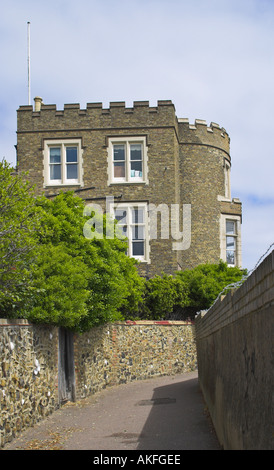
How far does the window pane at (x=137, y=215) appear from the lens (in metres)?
30.0

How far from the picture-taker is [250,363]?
5.71 m

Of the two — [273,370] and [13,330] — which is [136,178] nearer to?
[13,330]

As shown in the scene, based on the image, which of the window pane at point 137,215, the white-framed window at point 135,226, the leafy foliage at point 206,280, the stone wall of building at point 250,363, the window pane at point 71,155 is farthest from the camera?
the window pane at point 71,155

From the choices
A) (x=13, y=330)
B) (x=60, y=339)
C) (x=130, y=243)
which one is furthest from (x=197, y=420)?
(x=130, y=243)

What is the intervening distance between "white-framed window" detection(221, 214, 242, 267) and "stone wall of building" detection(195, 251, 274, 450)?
23844 millimetres

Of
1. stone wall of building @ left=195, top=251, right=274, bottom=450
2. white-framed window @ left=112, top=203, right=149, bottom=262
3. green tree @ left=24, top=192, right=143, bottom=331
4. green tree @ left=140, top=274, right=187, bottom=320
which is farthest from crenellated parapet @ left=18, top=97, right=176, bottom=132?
A: stone wall of building @ left=195, top=251, right=274, bottom=450

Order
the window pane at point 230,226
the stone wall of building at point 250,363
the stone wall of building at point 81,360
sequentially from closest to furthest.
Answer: the stone wall of building at point 250,363 → the stone wall of building at point 81,360 → the window pane at point 230,226

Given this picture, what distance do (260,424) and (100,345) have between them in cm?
1632

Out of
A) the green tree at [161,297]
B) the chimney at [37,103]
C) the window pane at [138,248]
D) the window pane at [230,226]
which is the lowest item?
the green tree at [161,297]

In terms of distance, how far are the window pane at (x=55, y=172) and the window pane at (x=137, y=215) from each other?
4103mm

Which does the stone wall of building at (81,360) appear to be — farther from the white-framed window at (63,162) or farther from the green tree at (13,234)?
the white-framed window at (63,162)

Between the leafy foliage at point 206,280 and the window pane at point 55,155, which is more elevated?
the window pane at point 55,155

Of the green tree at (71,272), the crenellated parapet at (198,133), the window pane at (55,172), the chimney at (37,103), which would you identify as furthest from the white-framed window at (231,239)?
the chimney at (37,103)

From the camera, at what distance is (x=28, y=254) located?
42.5ft
